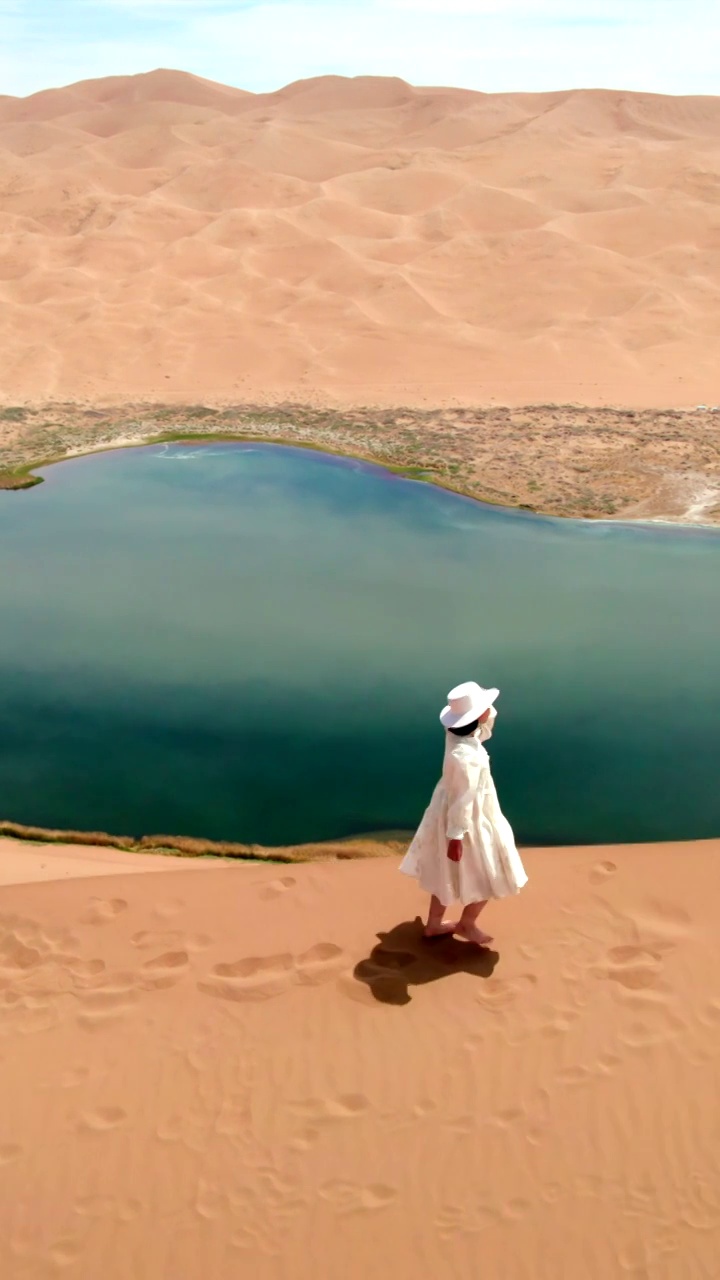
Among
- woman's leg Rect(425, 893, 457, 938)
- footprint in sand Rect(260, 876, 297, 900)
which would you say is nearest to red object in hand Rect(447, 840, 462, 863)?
woman's leg Rect(425, 893, 457, 938)

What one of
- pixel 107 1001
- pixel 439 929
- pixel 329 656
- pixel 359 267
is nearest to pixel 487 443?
pixel 329 656

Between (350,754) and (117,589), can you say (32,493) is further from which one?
(350,754)

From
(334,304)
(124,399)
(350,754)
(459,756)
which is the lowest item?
(350,754)

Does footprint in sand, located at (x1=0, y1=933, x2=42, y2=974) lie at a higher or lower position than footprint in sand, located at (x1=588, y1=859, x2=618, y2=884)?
lower

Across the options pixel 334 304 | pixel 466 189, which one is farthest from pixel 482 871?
pixel 466 189

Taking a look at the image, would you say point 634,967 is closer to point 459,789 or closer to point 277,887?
point 459,789

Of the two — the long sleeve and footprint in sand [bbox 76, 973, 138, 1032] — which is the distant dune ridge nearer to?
the long sleeve

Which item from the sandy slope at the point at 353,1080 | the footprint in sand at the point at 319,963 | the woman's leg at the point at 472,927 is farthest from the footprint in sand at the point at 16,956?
the woman's leg at the point at 472,927
